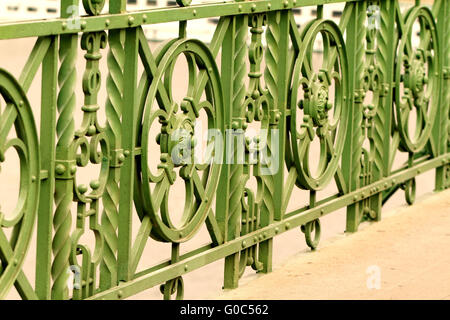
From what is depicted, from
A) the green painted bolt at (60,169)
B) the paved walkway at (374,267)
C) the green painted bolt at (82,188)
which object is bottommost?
the paved walkway at (374,267)

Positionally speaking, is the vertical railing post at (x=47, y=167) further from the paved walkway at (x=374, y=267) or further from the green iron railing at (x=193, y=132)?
the paved walkway at (x=374, y=267)

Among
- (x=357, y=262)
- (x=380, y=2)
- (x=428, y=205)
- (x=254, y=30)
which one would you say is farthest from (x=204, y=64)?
(x=428, y=205)

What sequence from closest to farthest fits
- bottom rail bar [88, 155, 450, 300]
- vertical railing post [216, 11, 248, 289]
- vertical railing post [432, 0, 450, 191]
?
bottom rail bar [88, 155, 450, 300] → vertical railing post [216, 11, 248, 289] → vertical railing post [432, 0, 450, 191]

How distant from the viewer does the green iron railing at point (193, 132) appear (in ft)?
13.0

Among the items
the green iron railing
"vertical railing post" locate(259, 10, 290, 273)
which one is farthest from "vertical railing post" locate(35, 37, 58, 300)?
"vertical railing post" locate(259, 10, 290, 273)

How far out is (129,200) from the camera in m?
4.38

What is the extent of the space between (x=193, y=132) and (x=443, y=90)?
9.71ft

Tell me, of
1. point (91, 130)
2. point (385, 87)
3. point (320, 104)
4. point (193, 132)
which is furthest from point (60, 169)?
point (385, 87)

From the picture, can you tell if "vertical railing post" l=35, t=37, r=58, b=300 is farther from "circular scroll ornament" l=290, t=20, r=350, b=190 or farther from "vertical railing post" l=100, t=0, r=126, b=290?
"circular scroll ornament" l=290, t=20, r=350, b=190

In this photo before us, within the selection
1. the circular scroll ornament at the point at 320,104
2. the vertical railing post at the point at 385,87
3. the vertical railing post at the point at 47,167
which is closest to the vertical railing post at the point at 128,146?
the vertical railing post at the point at 47,167

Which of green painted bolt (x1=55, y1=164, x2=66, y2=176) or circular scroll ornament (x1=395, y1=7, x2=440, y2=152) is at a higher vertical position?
circular scroll ornament (x1=395, y1=7, x2=440, y2=152)

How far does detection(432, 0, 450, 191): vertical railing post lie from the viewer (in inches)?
288

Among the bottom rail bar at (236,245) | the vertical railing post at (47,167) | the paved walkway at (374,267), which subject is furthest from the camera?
the paved walkway at (374,267)

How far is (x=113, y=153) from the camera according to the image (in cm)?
430
